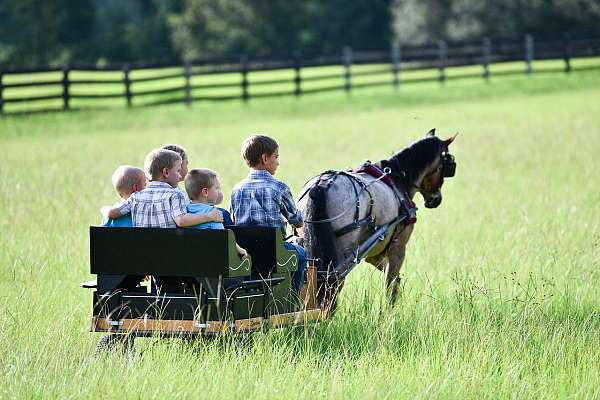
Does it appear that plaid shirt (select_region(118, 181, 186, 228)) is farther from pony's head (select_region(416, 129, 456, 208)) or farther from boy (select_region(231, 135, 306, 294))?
pony's head (select_region(416, 129, 456, 208))

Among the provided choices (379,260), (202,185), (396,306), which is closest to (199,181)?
(202,185)

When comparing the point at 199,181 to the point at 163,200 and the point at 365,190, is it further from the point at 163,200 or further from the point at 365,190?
the point at 365,190

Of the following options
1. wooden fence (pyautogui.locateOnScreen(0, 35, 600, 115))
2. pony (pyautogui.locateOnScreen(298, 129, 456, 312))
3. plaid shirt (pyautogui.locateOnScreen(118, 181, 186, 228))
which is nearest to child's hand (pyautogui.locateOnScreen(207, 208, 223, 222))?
plaid shirt (pyautogui.locateOnScreen(118, 181, 186, 228))

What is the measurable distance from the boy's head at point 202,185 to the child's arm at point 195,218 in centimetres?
19

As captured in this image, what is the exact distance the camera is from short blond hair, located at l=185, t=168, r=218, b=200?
20.1 ft

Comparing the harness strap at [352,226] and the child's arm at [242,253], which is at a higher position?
the child's arm at [242,253]

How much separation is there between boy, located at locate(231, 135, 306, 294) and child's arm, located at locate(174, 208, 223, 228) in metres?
0.62

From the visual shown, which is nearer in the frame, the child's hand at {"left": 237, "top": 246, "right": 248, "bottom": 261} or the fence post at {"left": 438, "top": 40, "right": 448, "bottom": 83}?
the child's hand at {"left": 237, "top": 246, "right": 248, "bottom": 261}

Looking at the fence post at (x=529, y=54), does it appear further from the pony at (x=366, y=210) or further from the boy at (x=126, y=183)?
the boy at (x=126, y=183)

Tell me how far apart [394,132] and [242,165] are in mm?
7086

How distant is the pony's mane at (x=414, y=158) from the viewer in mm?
8125

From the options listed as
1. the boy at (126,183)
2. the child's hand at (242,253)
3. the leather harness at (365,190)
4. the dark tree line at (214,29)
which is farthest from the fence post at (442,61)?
the child's hand at (242,253)

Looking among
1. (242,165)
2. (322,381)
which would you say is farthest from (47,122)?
(322,381)

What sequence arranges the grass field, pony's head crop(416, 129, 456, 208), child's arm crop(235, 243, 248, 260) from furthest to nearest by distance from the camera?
pony's head crop(416, 129, 456, 208), child's arm crop(235, 243, 248, 260), the grass field
